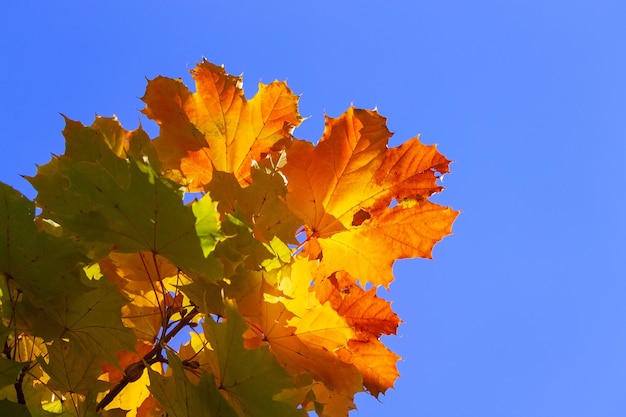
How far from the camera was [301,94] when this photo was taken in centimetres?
155

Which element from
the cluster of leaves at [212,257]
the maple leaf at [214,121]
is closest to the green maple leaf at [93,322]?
the cluster of leaves at [212,257]

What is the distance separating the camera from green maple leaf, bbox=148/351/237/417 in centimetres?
103

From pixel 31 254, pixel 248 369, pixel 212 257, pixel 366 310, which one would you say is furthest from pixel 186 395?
Answer: pixel 366 310

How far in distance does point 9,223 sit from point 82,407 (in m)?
0.36

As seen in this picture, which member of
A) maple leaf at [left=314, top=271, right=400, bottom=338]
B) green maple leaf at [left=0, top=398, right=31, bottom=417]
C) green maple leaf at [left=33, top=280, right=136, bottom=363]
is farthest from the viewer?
maple leaf at [left=314, top=271, right=400, bottom=338]

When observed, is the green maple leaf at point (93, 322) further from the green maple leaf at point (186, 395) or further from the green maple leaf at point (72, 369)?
the green maple leaf at point (186, 395)

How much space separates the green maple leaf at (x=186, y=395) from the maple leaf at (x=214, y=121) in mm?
514

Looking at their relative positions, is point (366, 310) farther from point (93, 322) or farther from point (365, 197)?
point (93, 322)

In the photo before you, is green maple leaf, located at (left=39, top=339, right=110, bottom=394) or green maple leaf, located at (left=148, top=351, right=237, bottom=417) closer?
green maple leaf, located at (left=148, top=351, right=237, bottom=417)

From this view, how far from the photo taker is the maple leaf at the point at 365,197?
1.37 metres

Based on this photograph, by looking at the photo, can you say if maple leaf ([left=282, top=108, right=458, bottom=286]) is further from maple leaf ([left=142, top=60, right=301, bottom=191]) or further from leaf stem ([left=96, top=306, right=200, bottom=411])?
leaf stem ([left=96, top=306, right=200, bottom=411])

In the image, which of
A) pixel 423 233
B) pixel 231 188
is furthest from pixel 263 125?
pixel 423 233

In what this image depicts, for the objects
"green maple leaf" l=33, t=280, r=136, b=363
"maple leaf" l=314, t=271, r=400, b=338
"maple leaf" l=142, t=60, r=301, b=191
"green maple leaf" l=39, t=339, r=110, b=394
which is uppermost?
"maple leaf" l=142, t=60, r=301, b=191

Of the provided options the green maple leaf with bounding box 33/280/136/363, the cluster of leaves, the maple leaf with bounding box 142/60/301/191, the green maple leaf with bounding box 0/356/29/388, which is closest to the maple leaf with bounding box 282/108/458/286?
the cluster of leaves
